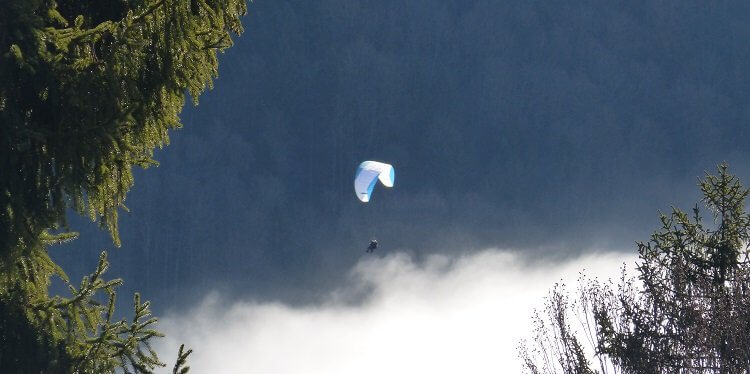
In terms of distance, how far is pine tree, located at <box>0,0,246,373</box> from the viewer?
24.5 feet

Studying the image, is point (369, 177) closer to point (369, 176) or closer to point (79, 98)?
point (369, 176)

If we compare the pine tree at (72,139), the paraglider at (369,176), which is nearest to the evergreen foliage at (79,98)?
the pine tree at (72,139)

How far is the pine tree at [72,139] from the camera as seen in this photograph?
7.47m

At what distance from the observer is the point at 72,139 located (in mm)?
7629

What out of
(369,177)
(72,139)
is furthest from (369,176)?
(72,139)

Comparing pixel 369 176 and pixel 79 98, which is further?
pixel 369 176

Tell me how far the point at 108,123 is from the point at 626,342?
64.5ft

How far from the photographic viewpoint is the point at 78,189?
7871 mm

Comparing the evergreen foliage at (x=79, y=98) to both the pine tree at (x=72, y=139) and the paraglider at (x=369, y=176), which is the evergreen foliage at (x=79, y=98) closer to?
the pine tree at (x=72, y=139)

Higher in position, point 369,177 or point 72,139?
point 369,177

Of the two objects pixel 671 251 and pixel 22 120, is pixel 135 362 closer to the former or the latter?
pixel 22 120

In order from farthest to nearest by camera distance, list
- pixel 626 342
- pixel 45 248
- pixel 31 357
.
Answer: pixel 626 342 → pixel 45 248 → pixel 31 357

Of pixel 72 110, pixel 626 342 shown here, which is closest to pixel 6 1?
pixel 72 110

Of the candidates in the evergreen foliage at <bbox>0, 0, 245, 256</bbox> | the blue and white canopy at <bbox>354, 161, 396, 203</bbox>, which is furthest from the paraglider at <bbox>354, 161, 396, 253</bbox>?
the evergreen foliage at <bbox>0, 0, 245, 256</bbox>
